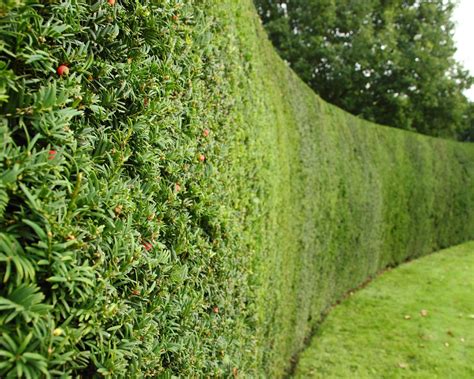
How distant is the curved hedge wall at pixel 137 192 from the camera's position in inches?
42.3

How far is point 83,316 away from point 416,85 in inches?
888

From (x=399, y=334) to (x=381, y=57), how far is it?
57.8 ft

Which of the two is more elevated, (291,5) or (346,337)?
(291,5)

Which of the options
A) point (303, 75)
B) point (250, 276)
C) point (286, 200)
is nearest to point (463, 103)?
point (303, 75)

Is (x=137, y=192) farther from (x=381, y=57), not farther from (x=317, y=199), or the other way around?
(x=381, y=57)

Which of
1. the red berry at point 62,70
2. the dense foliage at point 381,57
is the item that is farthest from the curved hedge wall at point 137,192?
the dense foliage at point 381,57

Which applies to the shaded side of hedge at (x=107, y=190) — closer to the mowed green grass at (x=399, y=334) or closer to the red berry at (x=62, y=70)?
the red berry at (x=62, y=70)

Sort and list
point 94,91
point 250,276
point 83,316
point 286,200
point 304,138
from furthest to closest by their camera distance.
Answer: point 304,138
point 286,200
point 250,276
point 94,91
point 83,316

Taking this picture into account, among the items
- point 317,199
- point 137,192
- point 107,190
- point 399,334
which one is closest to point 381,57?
point 317,199

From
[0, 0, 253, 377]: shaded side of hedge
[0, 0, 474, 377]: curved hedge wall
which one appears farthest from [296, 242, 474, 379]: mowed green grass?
[0, 0, 253, 377]: shaded side of hedge

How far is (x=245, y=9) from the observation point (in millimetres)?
3523

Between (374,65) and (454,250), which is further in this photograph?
(374,65)

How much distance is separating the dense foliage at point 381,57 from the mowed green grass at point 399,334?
13.5 m

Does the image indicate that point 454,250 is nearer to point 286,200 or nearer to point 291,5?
point 286,200
